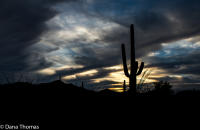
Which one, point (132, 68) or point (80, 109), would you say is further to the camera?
point (132, 68)

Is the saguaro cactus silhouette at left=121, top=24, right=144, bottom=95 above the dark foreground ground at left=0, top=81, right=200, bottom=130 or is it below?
above

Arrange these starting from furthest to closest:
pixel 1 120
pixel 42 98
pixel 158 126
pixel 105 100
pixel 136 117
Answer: pixel 105 100 → pixel 42 98 → pixel 136 117 → pixel 158 126 → pixel 1 120

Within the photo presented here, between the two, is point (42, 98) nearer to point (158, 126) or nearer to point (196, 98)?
point (158, 126)

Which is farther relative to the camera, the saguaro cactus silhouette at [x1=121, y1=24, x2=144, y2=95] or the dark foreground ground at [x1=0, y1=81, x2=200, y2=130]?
the saguaro cactus silhouette at [x1=121, y1=24, x2=144, y2=95]

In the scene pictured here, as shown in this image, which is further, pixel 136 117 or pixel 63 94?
pixel 63 94

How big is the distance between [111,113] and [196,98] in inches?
131

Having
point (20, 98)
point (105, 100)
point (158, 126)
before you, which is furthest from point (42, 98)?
point (158, 126)

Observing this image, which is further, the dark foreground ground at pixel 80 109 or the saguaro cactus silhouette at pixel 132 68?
the saguaro cactus silhouette at pixel 132 68

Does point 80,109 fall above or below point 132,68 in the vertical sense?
below

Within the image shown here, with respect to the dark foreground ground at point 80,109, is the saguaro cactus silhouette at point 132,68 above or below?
above

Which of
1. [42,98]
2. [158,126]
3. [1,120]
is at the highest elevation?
[42,98]

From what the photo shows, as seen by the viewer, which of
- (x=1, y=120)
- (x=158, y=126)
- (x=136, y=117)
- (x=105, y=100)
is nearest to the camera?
(x=1, y=120)

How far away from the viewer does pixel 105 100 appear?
622 cm

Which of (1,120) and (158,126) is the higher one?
(1,120)
